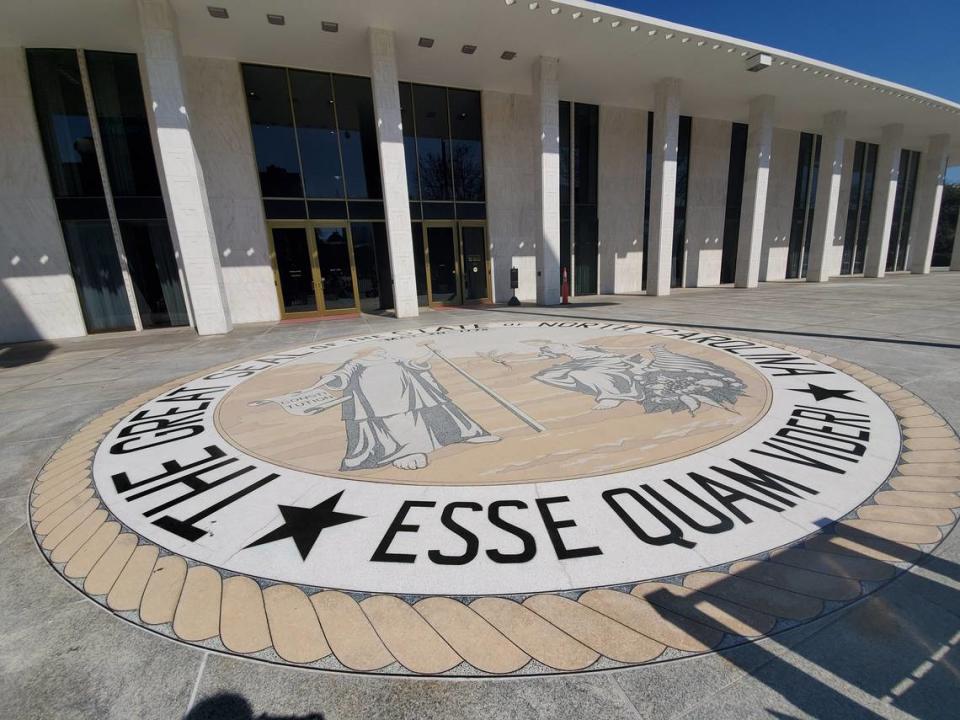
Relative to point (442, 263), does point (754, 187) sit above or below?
above

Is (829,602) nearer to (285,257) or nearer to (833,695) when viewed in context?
(833,695)

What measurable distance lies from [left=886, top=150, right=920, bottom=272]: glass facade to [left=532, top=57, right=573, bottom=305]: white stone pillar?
2747 cm

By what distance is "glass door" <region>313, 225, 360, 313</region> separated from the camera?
1330cm

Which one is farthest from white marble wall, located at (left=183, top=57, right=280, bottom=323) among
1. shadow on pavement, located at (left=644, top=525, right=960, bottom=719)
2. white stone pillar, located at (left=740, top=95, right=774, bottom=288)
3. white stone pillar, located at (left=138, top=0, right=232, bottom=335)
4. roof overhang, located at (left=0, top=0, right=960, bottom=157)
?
white stone pillar, located at (left=740, top=95, right=774, bottom=288)

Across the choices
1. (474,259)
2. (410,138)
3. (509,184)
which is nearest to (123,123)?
(410,138)

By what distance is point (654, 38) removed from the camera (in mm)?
11703

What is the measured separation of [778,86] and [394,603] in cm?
2113

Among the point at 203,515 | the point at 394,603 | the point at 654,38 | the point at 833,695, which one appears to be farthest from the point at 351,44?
the point at 833,695

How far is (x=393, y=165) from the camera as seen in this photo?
37.4ft

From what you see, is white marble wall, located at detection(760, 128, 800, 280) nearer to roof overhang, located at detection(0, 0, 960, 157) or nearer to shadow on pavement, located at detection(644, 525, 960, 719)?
roof overhang, located at detection(0, 0, 960, 157)

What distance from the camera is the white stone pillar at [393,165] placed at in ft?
35.6

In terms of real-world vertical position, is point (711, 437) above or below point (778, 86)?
below

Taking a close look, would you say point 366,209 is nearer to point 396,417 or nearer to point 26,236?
point 26,236

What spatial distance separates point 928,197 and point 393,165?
31.5 m
